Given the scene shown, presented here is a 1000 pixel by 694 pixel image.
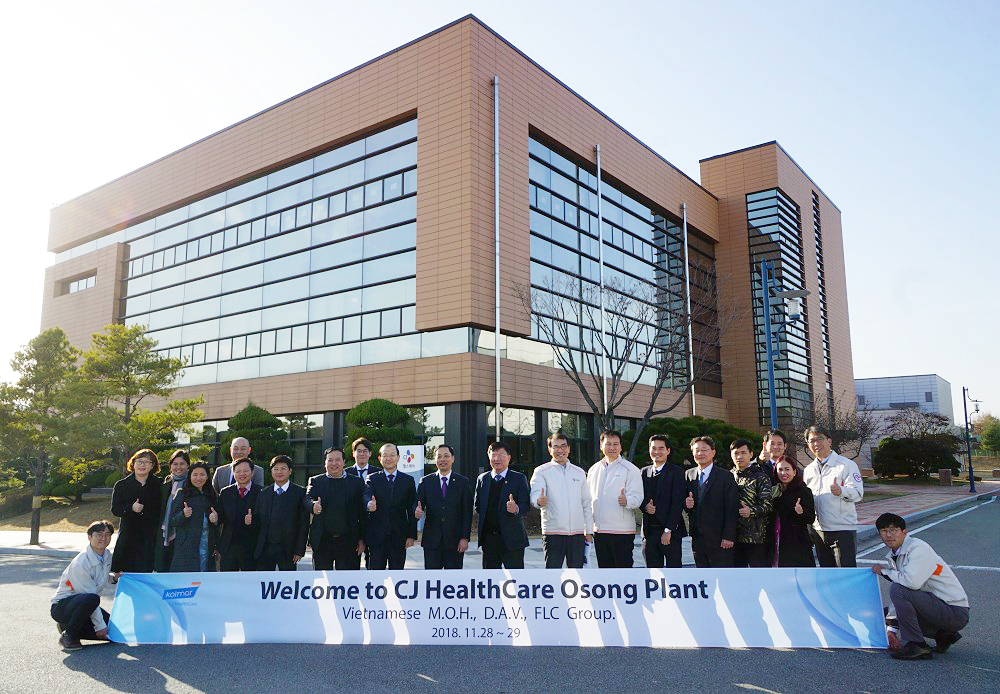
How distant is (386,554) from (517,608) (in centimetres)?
235

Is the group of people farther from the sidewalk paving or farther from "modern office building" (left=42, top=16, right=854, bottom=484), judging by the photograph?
"modern office building" (left=42, top=16, right=854, bottom=484)

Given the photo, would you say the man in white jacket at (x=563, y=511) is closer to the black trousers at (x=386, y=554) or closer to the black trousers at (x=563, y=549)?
the black trousers at (x=563, y=549)

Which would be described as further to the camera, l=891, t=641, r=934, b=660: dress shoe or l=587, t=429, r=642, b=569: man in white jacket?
l=587, t=429, r=642, b=569: man in white jacket

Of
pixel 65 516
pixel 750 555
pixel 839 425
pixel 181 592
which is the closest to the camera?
pixel 181 592

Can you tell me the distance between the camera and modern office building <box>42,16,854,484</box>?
77.7 feet

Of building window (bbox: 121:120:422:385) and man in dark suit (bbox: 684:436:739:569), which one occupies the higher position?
building window (bbox: 121:120:422:385)

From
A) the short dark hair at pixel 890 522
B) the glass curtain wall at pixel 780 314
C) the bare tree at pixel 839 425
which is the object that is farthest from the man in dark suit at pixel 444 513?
the glass curtain wall at pixel 780 314

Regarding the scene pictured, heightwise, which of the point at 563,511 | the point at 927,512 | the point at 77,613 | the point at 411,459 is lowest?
the point at 927,512

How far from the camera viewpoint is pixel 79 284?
39844 mm

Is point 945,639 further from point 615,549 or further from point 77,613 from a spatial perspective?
point 77,613

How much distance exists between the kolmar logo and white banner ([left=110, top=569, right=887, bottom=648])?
1 cm

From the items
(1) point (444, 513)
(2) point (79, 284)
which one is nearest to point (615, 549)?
(1) point (444, 513)

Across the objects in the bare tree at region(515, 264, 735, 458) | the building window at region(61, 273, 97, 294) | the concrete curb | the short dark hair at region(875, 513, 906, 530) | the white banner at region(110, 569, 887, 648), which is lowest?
the concrete curb

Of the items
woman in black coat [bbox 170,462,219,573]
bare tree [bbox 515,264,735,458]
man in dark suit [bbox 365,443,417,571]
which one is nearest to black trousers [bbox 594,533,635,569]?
man in dark suit [bbox 365,443,417,571]
